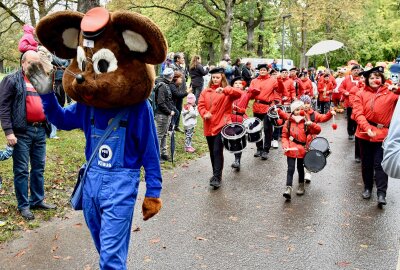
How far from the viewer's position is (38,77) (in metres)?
3.37

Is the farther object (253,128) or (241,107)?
(241,107)

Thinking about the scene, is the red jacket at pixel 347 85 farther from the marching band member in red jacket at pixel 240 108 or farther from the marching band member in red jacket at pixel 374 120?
the marching band member in red jacket at pixel 374 120

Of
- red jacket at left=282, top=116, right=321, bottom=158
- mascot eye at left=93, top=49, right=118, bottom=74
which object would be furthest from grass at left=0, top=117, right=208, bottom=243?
mascot eye at left=93, top=49, right=118, bottom=74

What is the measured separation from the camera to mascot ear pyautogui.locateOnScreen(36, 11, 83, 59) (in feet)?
11.6

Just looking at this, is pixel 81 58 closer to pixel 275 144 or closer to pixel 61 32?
pixel 61 32

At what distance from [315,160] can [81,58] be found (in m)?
4.98

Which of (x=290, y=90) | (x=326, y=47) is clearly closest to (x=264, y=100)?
(x=290, y=90)

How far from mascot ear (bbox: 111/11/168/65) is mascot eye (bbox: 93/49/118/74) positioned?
154 millimetres

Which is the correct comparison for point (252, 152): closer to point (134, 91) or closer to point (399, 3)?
point (134, 91)

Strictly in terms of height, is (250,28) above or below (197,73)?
above

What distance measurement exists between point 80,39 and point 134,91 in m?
0.65

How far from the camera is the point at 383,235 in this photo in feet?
18.7

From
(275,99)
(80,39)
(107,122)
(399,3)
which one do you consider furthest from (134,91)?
(399,3)

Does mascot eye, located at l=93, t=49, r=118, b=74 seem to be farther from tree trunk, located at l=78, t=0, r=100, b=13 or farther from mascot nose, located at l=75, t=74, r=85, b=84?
tree trunk, located at l=78, t=0, r=100, b=13
